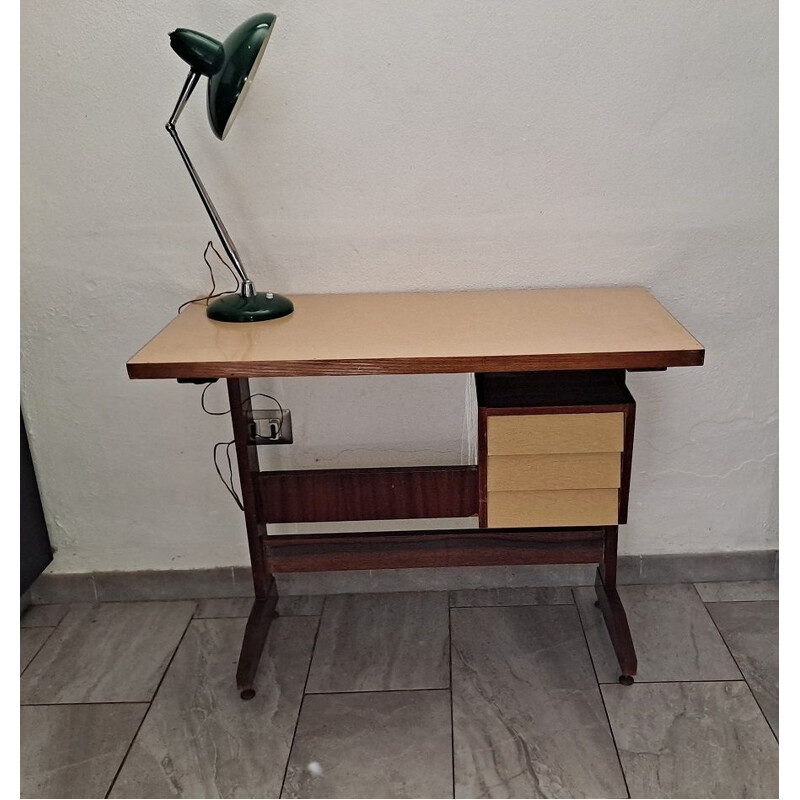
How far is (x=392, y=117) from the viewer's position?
1893 millimetres

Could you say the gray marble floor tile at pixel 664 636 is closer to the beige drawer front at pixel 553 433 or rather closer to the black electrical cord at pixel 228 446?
the beige drawer front at pixel 553 433

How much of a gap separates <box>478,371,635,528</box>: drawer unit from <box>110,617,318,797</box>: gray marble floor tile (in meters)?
0.65

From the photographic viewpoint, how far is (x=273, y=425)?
2.16 m

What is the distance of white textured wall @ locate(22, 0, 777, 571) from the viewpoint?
1.84 metres

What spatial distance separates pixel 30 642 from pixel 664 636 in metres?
1.66

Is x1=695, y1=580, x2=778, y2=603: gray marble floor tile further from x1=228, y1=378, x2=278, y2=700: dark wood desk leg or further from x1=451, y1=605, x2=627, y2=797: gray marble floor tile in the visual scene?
x1=228, y1=378, x2=278, y2=700: dark wood desk leg

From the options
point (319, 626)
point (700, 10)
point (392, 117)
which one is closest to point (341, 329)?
point (392, 117)

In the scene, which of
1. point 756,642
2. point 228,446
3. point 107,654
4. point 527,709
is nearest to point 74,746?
point 107,654

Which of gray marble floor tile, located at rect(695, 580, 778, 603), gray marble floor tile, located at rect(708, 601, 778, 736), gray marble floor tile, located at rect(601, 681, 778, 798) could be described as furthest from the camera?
gray marble floor tile, located at rect(695, 580, 778, 603)

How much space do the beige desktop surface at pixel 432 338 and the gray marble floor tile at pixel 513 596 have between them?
0.85m

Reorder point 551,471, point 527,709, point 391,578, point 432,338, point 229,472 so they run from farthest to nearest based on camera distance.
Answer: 1. point 391,578
2. point 229,472
3. point 527,709
4. point 551,471
5. point 432,338

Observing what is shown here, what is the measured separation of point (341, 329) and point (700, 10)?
105 cm

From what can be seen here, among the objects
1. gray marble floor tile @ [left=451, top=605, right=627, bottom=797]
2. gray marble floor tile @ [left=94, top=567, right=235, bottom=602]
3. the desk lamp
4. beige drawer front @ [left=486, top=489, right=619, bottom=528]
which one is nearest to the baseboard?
gray marble floor tile @ [left=94, top=567, right=235, bottom=602]

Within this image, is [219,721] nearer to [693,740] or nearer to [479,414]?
[479,414]
